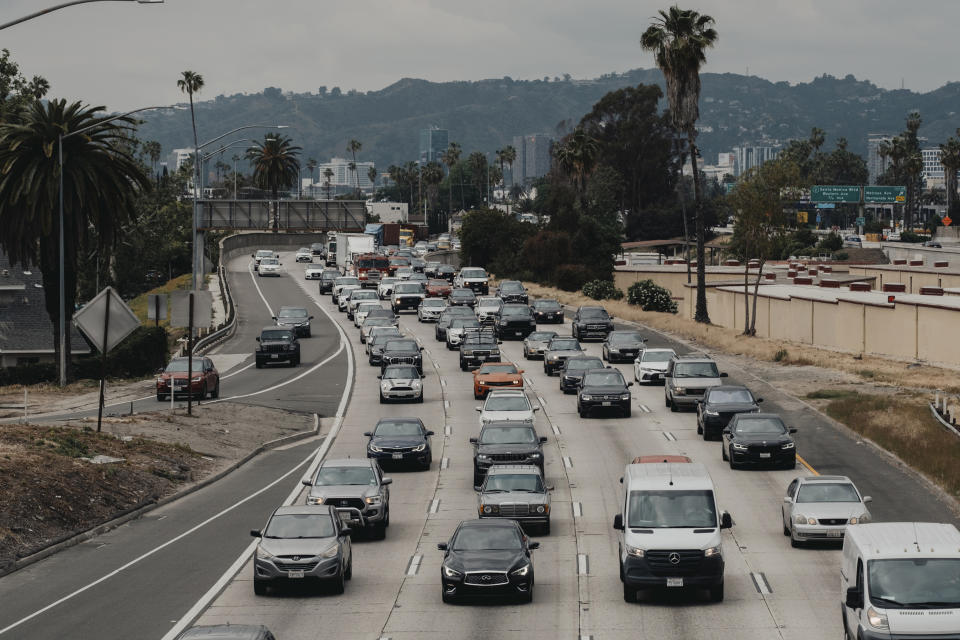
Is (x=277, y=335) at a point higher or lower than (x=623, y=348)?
higher

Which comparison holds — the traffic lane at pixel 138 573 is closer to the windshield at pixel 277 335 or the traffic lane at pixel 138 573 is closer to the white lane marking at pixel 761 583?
the white lane marking at pixel 761 583

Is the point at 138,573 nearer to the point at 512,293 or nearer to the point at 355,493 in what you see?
the point at 355,493

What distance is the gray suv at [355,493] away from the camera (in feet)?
94.7

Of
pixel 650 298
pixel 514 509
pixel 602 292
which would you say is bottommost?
pixel 514 509

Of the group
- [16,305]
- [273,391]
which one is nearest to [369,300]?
[16,305]

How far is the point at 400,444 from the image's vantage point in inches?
1499

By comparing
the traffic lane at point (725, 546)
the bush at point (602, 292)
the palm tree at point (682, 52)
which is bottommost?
the traffic lane at point (725, 546)

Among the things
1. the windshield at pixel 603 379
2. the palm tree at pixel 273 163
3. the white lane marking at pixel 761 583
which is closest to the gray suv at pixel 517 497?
the white lane marking at pixel 761 583

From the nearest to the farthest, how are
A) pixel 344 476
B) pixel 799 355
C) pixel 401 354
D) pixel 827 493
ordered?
pixel 827 493 < pixel 344 476 < pixel 401 354 < pixel 799 355

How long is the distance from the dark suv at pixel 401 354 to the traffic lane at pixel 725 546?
13985 millimetres

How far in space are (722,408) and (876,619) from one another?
25232 millimetres

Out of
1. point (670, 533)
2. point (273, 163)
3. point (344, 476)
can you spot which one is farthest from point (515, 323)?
point (273, 163)

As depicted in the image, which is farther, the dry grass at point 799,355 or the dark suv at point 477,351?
the dark suv at point 477,351

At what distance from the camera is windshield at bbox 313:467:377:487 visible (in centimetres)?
2973
